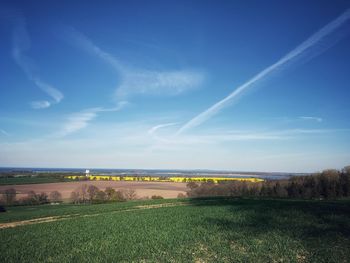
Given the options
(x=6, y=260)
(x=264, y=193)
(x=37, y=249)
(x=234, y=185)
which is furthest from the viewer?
(x=234, y=185)

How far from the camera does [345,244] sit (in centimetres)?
1641

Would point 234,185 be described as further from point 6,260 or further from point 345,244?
point 6,260

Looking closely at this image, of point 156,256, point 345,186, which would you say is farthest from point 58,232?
point 345,186

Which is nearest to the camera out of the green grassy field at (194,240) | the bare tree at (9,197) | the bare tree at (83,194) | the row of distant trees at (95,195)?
the green grassy field at (194,240)

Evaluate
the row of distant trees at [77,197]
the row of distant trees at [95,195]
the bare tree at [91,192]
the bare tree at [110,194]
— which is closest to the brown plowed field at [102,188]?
the row of distant trees at [77,197]

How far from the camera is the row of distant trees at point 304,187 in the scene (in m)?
72.0

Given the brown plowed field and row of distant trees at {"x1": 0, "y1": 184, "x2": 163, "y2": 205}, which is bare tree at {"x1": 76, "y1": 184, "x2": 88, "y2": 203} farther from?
the brown plowed field

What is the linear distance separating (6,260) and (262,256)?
48.2ft

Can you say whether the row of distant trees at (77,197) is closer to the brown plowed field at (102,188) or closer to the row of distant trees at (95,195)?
the row of distant trees at (95,195)

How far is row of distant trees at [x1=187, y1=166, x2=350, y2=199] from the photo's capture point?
72.0m

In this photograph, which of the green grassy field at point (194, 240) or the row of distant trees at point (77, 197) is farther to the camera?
the row of distant trees at point (77, 197)

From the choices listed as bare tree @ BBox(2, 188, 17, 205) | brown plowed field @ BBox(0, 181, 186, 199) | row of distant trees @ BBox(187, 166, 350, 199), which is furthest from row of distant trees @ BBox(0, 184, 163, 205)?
row of distant trees @ BBox(187, 166, 350, 199)

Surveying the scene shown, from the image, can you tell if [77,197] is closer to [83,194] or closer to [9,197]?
[83,194]

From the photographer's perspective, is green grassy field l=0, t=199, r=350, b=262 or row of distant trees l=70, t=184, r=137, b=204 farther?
row of distant trees l=70, t=184, r=137, b=204
